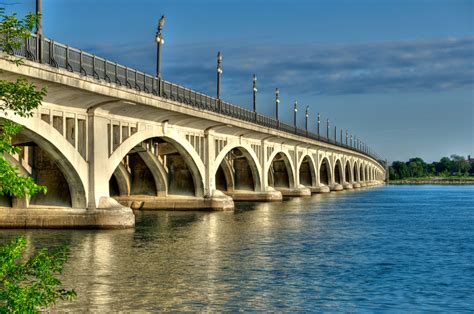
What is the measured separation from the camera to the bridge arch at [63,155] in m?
34.1

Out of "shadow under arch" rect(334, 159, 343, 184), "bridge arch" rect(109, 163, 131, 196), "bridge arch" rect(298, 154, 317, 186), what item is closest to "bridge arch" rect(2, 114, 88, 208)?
"bridge arch" rect(109, 163, 131, 196)

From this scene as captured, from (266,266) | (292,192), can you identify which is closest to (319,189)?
(292,192)

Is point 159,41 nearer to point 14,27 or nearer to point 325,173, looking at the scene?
point 14,27

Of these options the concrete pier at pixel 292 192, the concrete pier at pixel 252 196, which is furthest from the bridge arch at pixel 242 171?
the concrete pier at pixel 292 192

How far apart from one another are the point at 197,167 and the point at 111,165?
16.9 meters

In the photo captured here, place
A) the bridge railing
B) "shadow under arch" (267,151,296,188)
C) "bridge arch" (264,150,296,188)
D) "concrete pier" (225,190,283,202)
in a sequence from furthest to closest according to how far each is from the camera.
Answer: "shadow under arch" (267,151,296,188) → "bridge arch" (264,150,296,188) → "concrete pier" (225,190,283,202) → the bridge railing

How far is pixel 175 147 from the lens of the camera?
185 feet

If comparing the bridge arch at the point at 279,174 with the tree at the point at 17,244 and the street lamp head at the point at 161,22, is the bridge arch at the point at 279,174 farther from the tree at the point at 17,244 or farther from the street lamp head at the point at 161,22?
the tree at the point at 17,244

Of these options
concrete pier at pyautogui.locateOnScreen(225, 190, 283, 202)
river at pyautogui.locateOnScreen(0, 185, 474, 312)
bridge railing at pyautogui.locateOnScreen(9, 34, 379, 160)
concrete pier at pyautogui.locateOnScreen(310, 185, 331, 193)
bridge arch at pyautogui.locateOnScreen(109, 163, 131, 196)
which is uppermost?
bridge railing at pyautogui.locateOnScreen(9, 34, 379, 160)

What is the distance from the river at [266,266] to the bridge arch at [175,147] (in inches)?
173

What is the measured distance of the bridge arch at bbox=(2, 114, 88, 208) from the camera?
1344 inches

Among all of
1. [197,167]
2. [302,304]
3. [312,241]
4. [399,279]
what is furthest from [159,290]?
[197,167]

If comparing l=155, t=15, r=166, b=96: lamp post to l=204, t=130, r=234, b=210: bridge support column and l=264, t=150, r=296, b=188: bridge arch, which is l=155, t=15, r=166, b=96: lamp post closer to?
l=204, t=130, r=234, b=210: bridge support column

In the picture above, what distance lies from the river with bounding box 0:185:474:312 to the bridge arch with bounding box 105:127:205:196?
4.38 meters
